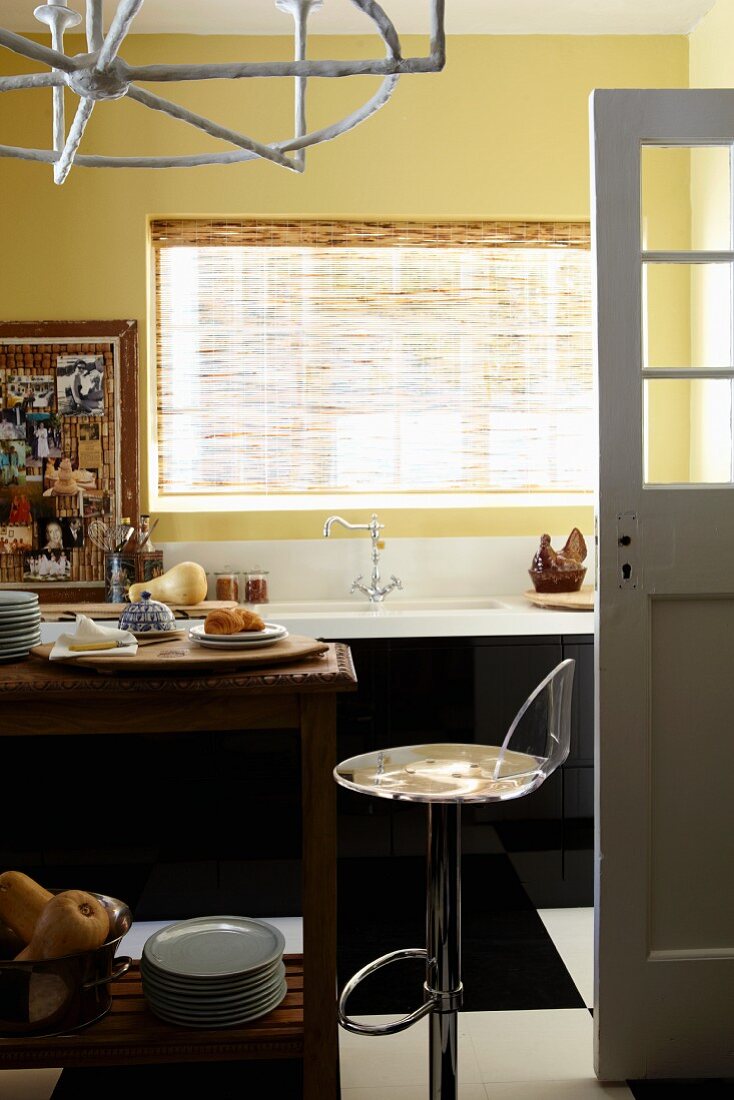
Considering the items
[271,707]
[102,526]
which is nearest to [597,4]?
[102,526]

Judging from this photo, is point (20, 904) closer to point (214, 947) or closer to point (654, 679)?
point (214, 947)

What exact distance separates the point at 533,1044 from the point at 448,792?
3.55ft

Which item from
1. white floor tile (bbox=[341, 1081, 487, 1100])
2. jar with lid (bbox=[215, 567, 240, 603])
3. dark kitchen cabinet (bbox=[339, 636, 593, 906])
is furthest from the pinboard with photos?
white floor tile (bbox=[341, 1081, 487, 1100])

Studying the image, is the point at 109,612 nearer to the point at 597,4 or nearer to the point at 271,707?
the point at 271,707

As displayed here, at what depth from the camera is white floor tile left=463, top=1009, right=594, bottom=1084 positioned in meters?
2.34

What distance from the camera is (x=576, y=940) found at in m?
3.01

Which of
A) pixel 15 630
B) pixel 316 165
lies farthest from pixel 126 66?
pixel 316 165

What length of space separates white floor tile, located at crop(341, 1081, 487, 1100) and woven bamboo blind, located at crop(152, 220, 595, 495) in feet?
7.55

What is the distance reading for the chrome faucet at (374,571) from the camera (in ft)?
12.7

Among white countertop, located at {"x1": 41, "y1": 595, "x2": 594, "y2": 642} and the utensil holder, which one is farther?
the utensil holder

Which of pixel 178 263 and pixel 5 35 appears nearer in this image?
pixel 5 35

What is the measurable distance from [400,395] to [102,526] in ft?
4.09

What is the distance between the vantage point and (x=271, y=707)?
5.89 feet

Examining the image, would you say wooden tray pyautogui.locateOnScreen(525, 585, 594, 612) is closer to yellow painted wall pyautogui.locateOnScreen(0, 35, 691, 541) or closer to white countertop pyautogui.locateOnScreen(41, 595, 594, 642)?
white countertop pyautogui.locateOnScreen(41, 595, 594, 642)
